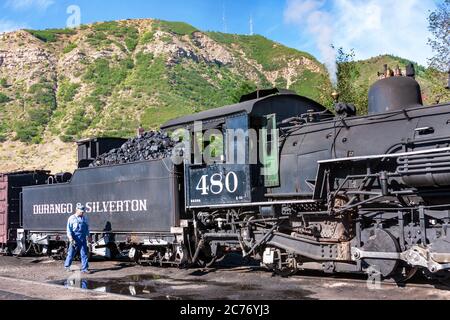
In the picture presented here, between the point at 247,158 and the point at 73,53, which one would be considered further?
the point at 73,53

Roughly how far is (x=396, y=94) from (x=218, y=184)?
11.6 feet

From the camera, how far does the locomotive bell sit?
845 centimetres

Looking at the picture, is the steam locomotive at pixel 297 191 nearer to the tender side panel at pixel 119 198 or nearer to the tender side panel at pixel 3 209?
the tender side panel at pixel 119 198

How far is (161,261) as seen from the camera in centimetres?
1181

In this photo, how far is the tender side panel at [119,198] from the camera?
11.2 metres

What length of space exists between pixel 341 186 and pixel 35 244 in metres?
11.1

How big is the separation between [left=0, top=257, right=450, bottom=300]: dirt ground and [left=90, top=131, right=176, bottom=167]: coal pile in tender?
2532 mm

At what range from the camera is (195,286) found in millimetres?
A: 9328

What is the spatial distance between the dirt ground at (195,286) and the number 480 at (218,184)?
5.44 feet

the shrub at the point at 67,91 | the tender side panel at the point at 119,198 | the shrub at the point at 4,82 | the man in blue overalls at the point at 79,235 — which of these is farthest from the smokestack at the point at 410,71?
the shrub at the point at 4,82

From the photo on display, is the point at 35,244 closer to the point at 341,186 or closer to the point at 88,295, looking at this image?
the point at 88,295

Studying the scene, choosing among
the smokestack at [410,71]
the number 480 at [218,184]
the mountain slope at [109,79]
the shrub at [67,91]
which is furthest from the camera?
the shrub at [67,91]

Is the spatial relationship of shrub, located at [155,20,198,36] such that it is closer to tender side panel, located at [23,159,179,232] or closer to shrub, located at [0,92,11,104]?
shrub, located at [0,92,11,104]
